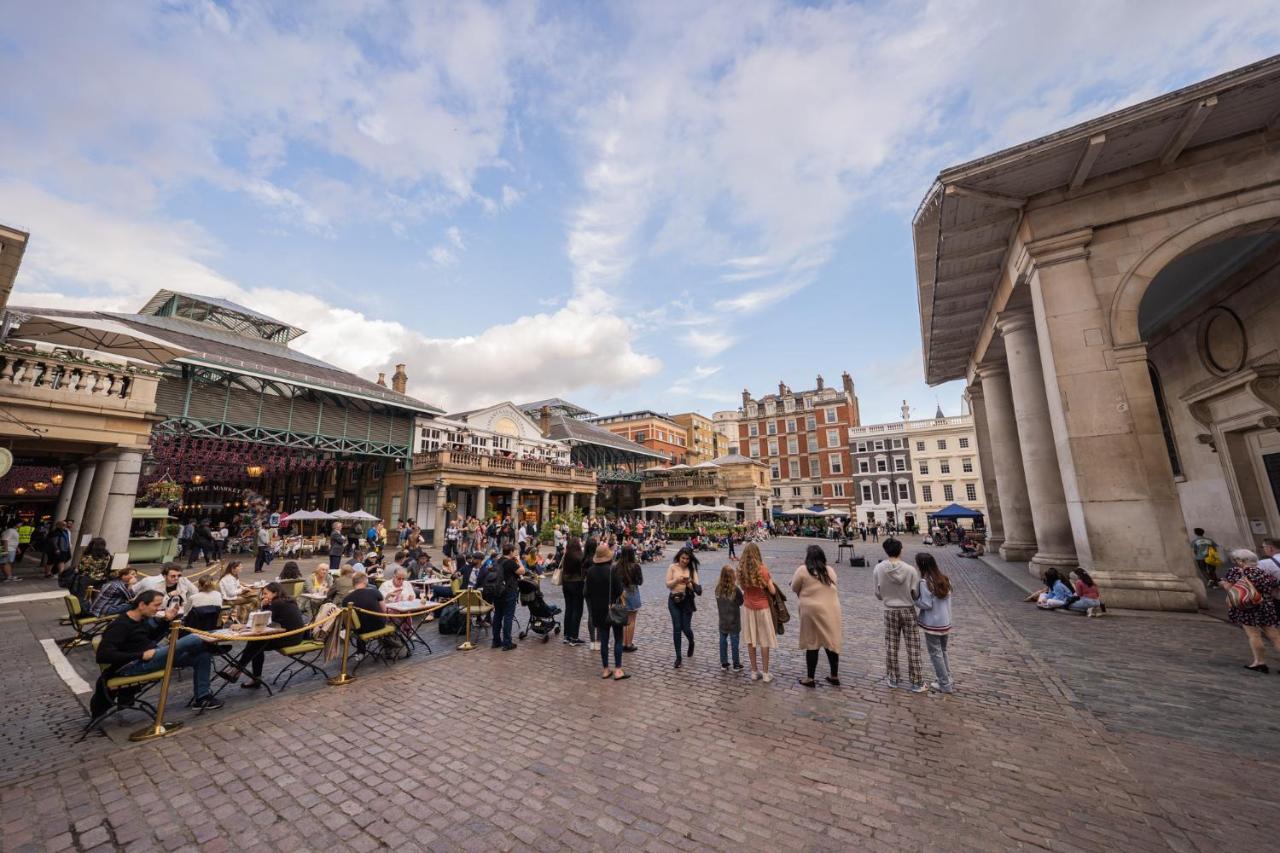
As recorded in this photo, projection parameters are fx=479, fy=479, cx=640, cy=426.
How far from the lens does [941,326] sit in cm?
1551

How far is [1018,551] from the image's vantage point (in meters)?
15.4

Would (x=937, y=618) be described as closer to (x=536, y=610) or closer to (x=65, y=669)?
(x=536, y=610)

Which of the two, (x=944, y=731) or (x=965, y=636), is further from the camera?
(x=965, y=636)

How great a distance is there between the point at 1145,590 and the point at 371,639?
1229cm

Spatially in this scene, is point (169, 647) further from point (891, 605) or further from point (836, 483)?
point (836, 483)

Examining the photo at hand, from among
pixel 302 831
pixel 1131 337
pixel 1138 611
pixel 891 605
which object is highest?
pixel 1131 337

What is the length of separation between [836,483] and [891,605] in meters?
48.2

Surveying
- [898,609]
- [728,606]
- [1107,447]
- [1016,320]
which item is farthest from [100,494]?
[1016,320]

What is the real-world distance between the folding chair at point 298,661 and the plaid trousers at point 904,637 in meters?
7.11

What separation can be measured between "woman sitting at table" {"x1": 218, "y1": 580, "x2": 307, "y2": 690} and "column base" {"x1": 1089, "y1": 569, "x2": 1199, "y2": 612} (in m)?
12.6

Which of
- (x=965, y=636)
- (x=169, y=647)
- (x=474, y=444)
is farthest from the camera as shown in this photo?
(x=474, y=444)

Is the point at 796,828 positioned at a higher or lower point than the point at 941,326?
lower

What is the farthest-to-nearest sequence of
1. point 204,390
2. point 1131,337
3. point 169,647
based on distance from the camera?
1. point 204,390
2. point 1131,337
3. point 169,647

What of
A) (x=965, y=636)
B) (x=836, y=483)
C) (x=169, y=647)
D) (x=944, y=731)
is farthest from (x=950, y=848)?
(x=836, y=483)
